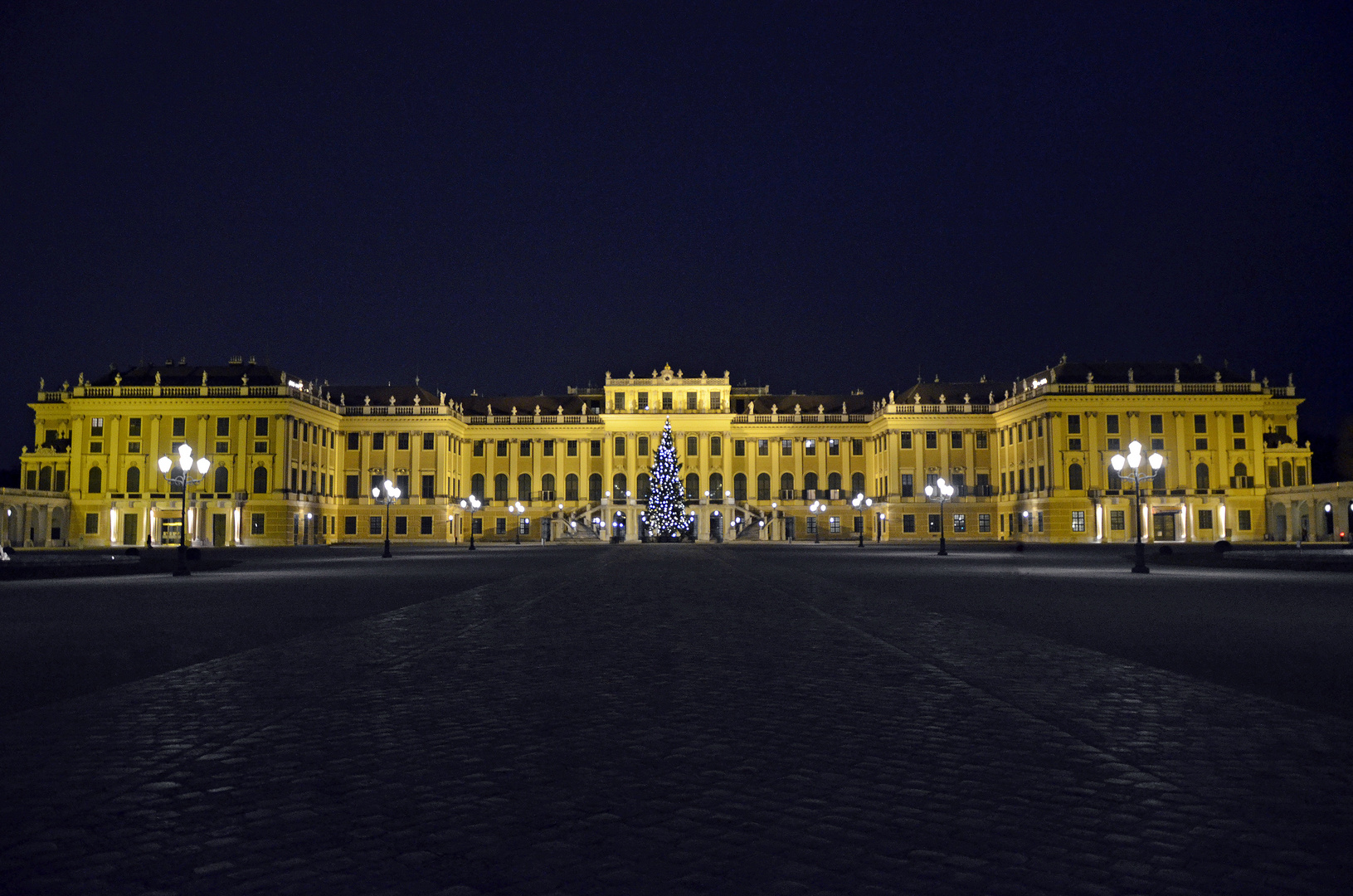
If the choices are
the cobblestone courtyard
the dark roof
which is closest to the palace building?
the dark roof

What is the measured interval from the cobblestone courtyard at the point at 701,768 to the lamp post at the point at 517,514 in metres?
76.2

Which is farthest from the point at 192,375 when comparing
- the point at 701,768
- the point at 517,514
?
the point at 701,768

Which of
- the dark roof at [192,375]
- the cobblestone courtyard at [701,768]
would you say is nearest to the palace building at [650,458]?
the dark roof at [192,375]

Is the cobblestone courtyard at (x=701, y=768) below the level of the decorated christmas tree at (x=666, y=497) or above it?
below

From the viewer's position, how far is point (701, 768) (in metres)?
6.23

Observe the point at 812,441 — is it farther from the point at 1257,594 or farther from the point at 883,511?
the point at 1257,594

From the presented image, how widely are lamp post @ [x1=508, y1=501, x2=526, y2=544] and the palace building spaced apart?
0.50 m

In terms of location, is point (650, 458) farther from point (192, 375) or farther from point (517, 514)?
point (192, 375)

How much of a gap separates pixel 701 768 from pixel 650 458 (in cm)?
9331

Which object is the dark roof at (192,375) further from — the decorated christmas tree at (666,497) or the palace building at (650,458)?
the decorated christmas tree at (666,497)

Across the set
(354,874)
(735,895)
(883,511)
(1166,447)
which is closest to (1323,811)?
(735,895)

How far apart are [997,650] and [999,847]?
300 inches

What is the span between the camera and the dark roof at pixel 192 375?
8488cm

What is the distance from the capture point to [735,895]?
4.16 m
